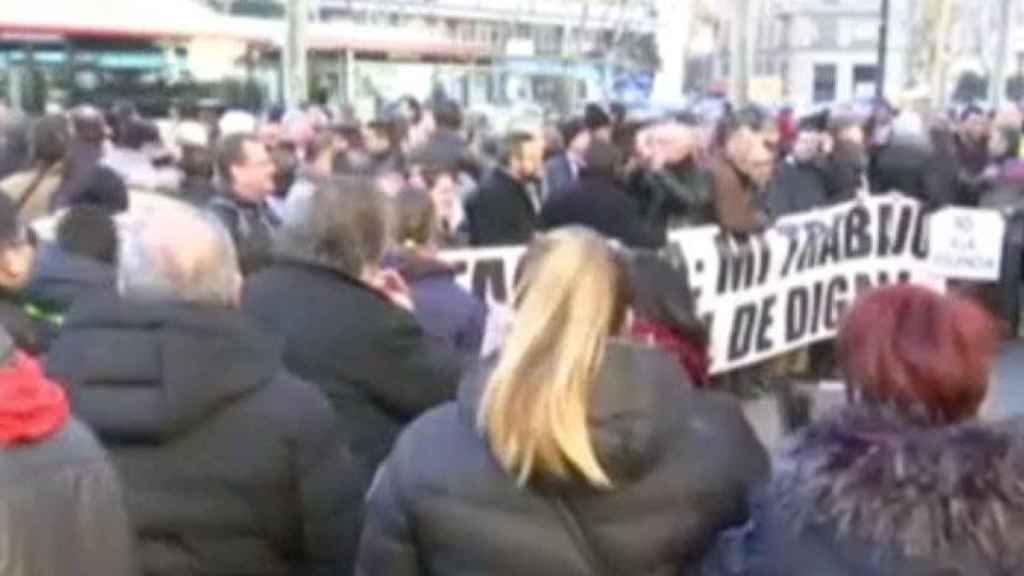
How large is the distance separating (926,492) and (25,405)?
143 centimetres

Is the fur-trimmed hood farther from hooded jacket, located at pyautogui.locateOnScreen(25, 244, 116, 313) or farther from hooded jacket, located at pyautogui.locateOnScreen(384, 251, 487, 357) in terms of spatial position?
hooded jacket, located at pyautogui.locateOnScreen(25, 244, 116, 313)

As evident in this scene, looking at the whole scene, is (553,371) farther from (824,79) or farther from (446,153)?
(824,79)

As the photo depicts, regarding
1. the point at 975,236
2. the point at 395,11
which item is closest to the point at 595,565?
the point at 975,236

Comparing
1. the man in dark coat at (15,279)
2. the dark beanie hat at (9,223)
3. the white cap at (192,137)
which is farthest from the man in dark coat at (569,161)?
the dark beanie hat at (9,223)

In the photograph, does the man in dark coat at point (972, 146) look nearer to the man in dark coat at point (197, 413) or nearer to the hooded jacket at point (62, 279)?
the hooded jacket at point (62, 279)

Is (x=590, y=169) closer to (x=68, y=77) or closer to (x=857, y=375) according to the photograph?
(x=857, y=375)

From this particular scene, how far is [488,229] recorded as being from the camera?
11.7 metres

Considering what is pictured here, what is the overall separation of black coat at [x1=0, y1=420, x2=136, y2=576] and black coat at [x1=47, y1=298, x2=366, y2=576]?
27.8 inches

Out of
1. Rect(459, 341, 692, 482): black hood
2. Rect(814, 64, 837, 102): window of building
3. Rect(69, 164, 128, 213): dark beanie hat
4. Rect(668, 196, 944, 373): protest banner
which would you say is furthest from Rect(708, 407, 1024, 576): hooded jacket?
Rect(814, 64, 837, 102): window of building

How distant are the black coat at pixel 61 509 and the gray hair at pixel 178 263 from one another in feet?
2.80

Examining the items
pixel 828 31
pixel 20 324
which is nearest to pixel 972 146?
pixel 20 324

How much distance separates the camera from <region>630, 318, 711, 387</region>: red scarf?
14.5ft

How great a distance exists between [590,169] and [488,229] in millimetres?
951

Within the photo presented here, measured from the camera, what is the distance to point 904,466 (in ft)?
10.00
